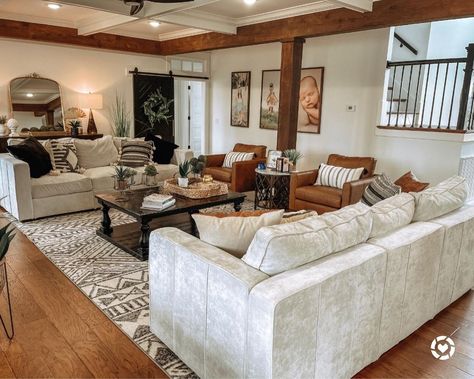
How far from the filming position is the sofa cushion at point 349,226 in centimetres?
183

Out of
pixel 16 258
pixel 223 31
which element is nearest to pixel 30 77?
pixel 223 31

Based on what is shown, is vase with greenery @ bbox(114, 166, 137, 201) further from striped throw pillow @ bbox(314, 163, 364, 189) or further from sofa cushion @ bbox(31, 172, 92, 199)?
striped throw pillow @ bbox(314, 163, 364, 189)

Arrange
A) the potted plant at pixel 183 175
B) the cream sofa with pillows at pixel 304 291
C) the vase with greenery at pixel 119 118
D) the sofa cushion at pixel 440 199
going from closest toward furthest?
the cream sofa with pillows at pixel 304 291, the sofa cushion at pixel 440 199, the potted plant at pixel 183 175, the vase with greenery at pixel 119 118

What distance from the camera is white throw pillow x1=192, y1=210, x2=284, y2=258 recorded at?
1.91 metres

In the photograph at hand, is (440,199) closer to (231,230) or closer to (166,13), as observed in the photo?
(231,230)

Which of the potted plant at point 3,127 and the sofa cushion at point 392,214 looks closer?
the sofa cushion at point 392,214

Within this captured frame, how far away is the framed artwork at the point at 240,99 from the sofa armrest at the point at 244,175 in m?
2.02

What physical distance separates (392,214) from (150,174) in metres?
2.73

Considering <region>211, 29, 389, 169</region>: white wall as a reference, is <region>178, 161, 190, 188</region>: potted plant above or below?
below

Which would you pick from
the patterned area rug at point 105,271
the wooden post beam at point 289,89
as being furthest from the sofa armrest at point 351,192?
the patterned area rug at point 105,271

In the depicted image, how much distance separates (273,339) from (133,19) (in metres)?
4.69

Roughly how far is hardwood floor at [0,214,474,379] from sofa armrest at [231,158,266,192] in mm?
2996
